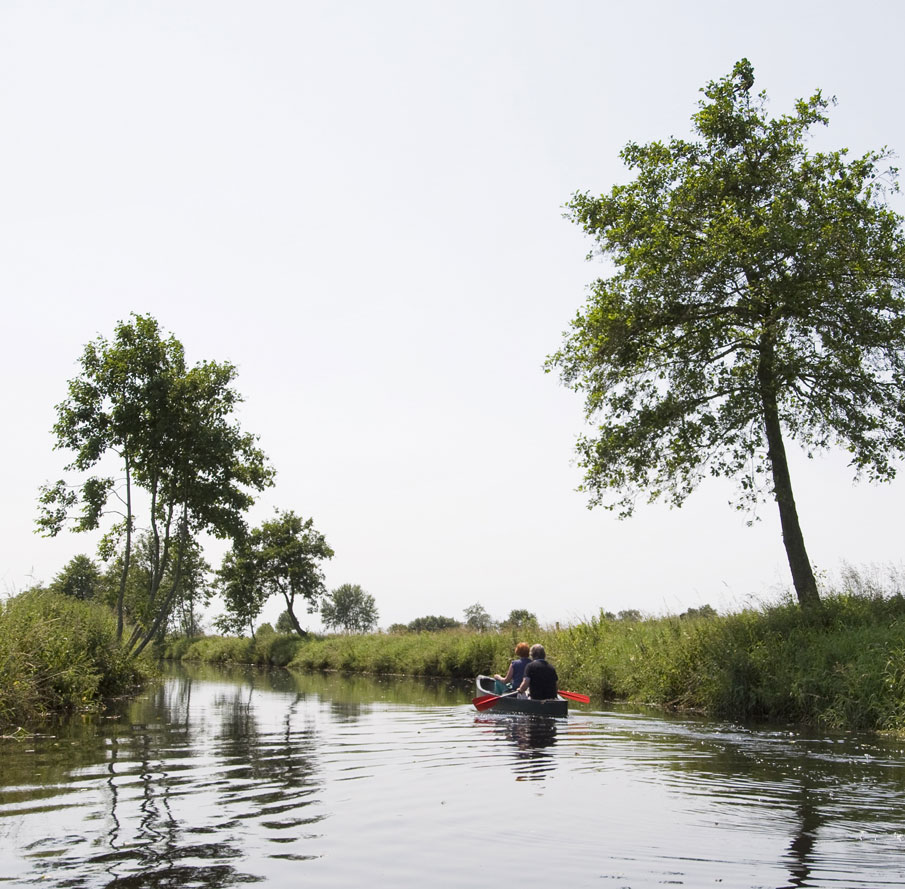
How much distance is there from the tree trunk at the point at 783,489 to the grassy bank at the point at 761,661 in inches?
32.7

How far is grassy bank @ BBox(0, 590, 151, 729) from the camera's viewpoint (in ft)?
54.0

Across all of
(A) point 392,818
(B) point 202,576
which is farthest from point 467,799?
(B) point 202,576

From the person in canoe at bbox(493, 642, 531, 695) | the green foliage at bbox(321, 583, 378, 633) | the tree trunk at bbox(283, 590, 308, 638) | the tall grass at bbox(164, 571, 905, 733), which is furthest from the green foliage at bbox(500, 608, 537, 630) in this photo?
the green foliage at bbox(321, 583, 378, 633)

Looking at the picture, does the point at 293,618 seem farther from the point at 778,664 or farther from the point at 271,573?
the point at 778,664

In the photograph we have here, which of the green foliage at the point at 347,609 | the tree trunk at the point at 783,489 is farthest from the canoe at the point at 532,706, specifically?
the green foliage at the point at 347,609

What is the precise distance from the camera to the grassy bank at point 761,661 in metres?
17.0

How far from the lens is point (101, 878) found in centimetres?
623

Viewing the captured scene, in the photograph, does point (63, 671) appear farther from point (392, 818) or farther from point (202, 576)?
point (202, 576)

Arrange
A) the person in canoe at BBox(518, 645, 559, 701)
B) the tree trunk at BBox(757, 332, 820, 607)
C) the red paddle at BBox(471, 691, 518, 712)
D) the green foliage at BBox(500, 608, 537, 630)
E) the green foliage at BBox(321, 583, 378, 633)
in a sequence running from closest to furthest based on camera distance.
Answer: the person in canoe at BBox(518, 645, 559, 701)
the red paddle at BBox(471, 691, 518, 712)
the tree trunk at BBox(757, 332, 820, 607)
the green foliage at BBox(500, 608, 537, 630)
the green foliage at BBox(321, 583, 378, 633)

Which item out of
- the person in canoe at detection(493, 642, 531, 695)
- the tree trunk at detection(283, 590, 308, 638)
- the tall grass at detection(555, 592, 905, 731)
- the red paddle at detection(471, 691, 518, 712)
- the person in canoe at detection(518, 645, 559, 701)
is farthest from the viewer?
the tree trunk at detection(283, 590, 308, 638)

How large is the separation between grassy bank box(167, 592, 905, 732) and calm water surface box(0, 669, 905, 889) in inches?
66.6

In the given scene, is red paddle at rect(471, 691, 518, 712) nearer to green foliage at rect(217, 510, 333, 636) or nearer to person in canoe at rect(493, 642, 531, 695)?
person in canoe at rect(493, 642, 531, 695)

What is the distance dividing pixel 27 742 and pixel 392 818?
351 inches

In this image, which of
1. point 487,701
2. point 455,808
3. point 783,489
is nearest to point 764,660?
point 783,489
